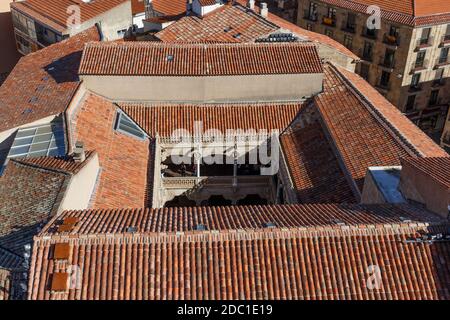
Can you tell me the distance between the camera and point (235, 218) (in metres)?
24.1

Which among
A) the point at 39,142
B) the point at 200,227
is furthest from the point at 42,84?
the point at 200,227

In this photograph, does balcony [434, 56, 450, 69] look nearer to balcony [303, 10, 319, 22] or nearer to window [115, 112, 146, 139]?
balcony [303, 10, 319, 22]

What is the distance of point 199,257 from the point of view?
2075cm

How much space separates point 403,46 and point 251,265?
4352 cm

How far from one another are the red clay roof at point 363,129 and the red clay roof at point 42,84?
19236 millimetres

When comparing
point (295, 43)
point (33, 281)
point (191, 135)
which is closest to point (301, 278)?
point (33, 281)

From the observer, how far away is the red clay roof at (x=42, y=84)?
121 feet

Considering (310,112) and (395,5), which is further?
(395,5)

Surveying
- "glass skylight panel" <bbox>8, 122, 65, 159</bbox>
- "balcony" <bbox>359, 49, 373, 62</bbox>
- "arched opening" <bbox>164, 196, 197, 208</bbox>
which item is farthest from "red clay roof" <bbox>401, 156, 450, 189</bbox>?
"balcony" <bbox>359, 49, 373, 62</bbox>

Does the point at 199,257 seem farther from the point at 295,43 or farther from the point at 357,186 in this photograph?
the point at 295,43

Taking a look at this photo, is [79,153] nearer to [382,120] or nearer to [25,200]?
[25,200]

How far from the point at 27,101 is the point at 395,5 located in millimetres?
39814

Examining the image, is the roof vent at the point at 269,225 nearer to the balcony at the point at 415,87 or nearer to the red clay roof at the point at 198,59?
the red clay roof at the point at 198,59

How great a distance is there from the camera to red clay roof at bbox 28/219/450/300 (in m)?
19.8
